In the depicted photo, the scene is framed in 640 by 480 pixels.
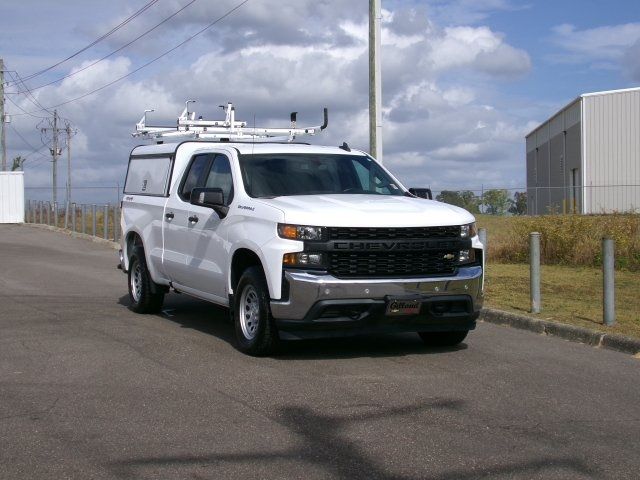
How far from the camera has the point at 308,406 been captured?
6820 mm

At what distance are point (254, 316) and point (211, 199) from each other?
1264mm

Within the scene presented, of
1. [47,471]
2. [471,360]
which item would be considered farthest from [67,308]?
[47,471]

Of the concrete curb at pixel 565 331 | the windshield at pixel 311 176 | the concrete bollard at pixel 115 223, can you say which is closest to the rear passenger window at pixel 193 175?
the windshield at pixel 311 176

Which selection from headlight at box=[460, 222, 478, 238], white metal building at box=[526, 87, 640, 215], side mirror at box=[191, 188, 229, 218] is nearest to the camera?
headlight at box=[460, 222, 478, 238]

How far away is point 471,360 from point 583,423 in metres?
2.41

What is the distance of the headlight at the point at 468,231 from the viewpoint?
879 centimetres

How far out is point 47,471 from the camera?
17.3 feet

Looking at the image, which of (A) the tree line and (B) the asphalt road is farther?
(A) the tree line

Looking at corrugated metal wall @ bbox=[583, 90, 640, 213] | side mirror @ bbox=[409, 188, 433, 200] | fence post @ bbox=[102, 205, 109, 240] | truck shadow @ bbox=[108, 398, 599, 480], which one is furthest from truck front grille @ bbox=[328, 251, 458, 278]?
corrugated metal wall @ bbox=[583, 90, 640, 213]

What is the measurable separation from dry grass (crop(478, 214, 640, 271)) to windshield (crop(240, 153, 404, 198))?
9.11 m

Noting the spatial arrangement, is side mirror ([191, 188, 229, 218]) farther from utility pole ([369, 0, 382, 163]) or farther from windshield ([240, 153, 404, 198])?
utility pole ([369, 0, 382, 163])

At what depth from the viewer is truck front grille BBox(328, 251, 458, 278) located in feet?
27.2

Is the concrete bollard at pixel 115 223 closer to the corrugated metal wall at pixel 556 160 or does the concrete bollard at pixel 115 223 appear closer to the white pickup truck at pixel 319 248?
the white pickup truck at pixel 319 248

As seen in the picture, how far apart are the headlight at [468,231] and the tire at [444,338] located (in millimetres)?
1086
